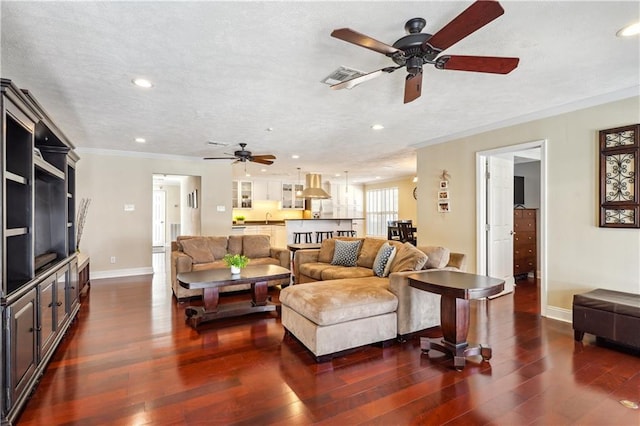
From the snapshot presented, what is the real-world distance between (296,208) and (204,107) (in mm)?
7805

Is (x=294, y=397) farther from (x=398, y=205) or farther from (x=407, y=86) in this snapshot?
(x=398, y=205)

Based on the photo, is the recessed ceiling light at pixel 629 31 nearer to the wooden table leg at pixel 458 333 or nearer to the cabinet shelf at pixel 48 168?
the wooden table leg at pixel 458 333

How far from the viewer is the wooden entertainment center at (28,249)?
6.16ft

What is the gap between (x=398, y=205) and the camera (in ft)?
35.9

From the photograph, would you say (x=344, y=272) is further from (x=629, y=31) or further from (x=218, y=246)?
(x=629, y=31)

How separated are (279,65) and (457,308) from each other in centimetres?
246

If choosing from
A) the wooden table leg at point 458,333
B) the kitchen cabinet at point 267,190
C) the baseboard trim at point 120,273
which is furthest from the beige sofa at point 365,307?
the kitchen cabinet at point 267,190

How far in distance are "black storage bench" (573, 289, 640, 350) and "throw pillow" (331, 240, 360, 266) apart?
2523 millimetres

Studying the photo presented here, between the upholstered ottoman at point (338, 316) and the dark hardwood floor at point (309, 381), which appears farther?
the upholstered ottoman at point (338, 316)

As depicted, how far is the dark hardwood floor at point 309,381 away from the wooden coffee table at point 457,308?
0.10 meters

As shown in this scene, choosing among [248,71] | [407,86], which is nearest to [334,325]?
[407,86]

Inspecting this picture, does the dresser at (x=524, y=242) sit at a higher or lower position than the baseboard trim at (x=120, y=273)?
higher

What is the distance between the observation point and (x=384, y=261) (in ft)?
12.7

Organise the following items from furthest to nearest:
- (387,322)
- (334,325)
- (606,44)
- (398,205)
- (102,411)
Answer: (398,205)
(387,322)
(334,325)
(606,44)
(102,411)
